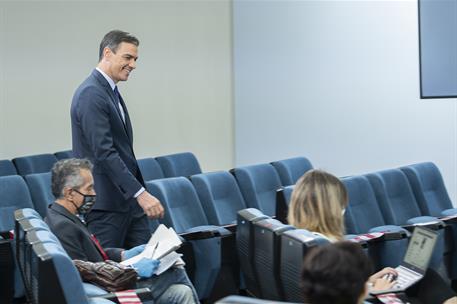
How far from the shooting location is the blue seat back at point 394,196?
5914mm

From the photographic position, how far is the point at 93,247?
3850 mm

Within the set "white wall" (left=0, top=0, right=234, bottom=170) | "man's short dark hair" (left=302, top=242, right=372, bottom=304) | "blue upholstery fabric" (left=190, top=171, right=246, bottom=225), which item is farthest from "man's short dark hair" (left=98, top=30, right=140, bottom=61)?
"white wall" (left=0, top=0, right=234, bottom=170)

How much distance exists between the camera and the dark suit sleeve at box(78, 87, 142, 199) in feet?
14.2

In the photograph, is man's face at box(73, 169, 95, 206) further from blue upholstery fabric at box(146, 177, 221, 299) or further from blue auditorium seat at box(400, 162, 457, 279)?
blue auditorium seat at box(400, 162, 457, 279)

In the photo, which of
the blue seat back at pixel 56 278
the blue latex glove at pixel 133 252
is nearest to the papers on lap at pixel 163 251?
the blue latex glove at pixel 133 252

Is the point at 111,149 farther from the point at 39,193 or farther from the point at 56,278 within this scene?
the point at 39,193

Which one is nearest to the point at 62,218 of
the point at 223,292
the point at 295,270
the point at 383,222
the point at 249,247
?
the point at 249,247

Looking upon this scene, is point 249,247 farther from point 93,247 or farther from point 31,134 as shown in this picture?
point 31,134

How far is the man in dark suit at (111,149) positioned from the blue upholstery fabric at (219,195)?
47.3 inches

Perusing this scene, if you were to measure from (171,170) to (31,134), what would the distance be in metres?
2.05

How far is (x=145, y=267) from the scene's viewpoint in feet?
12.4

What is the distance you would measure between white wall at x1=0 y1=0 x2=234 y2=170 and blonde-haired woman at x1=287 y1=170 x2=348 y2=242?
578cm

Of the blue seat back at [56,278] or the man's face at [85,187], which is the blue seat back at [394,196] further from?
the blue seat back at [56,278]

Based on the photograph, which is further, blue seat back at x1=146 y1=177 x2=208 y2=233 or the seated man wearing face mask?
blue seat back at x1=146 y1=177 x2=208 y2=233
